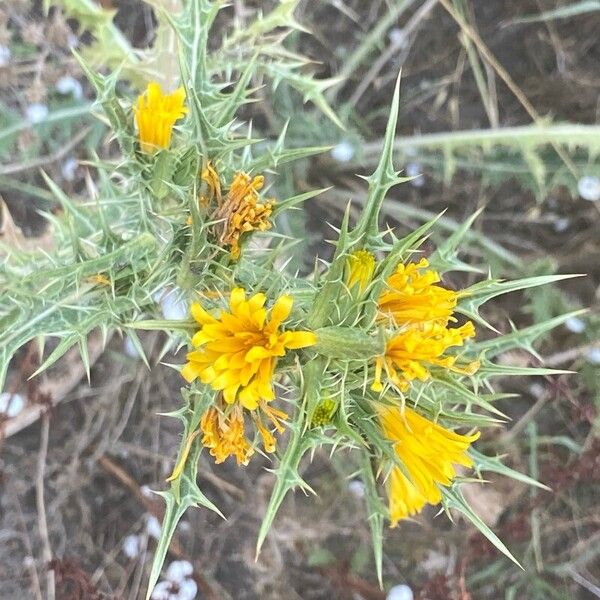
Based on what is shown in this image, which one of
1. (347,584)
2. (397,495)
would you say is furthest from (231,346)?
(347,584)

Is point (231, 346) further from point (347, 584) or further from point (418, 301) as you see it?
point (347, 584)

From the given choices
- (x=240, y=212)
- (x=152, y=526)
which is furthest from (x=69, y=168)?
(x=240, y=212)

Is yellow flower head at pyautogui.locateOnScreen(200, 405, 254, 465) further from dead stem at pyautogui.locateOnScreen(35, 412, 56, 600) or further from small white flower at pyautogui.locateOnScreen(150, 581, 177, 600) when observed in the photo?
dead stem at pyautogui.locateOnScreen(35, 412, 56, 600)

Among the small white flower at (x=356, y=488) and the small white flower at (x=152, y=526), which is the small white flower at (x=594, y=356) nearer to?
the small white flower at (x=356, y=488)

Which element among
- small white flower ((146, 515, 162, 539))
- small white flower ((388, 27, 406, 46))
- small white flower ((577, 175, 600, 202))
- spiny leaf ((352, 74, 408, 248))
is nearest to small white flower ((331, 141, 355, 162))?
small white flower ((388, 27, 406, 46))

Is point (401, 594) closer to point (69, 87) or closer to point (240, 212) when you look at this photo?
point (240, 212)
